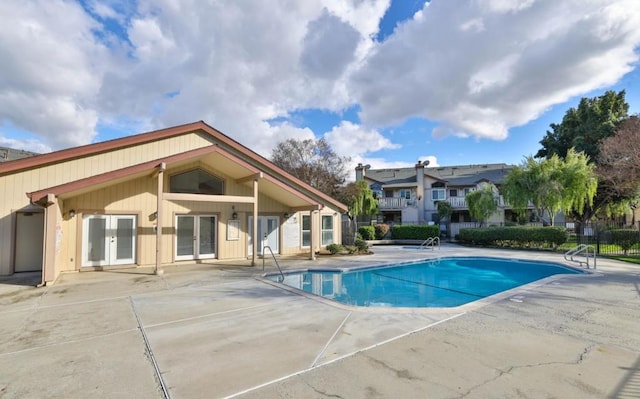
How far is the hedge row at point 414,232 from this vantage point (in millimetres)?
25859

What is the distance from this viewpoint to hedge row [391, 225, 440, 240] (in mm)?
25859

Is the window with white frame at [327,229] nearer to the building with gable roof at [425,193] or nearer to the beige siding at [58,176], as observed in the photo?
the beige siding at [58,176]

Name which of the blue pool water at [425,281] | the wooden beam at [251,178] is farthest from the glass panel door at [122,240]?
the blue pool water at [425,281]

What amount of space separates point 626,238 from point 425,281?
48.0ft

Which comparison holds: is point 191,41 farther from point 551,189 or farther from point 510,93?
point 551,189

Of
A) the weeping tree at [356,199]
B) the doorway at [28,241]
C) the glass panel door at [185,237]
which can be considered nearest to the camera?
the doorway at [28,241]

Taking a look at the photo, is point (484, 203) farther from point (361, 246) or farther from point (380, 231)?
point (361, 246)

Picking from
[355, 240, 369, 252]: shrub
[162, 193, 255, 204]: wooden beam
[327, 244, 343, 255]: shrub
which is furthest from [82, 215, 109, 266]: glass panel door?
[355, 240, 369, 252]: shrub

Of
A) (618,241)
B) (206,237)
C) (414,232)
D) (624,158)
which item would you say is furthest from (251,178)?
(618,241)

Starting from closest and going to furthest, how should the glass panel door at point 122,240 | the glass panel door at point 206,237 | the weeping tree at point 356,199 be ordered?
1. the glass panel door at point 122,240
2. the glass panel door at point 206,237
3. the weeping tree at point 356,199

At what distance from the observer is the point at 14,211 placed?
1027 centimetres

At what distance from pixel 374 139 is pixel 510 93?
1343cm

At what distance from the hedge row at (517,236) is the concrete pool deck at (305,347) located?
43.2ft

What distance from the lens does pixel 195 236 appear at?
13336 mm
